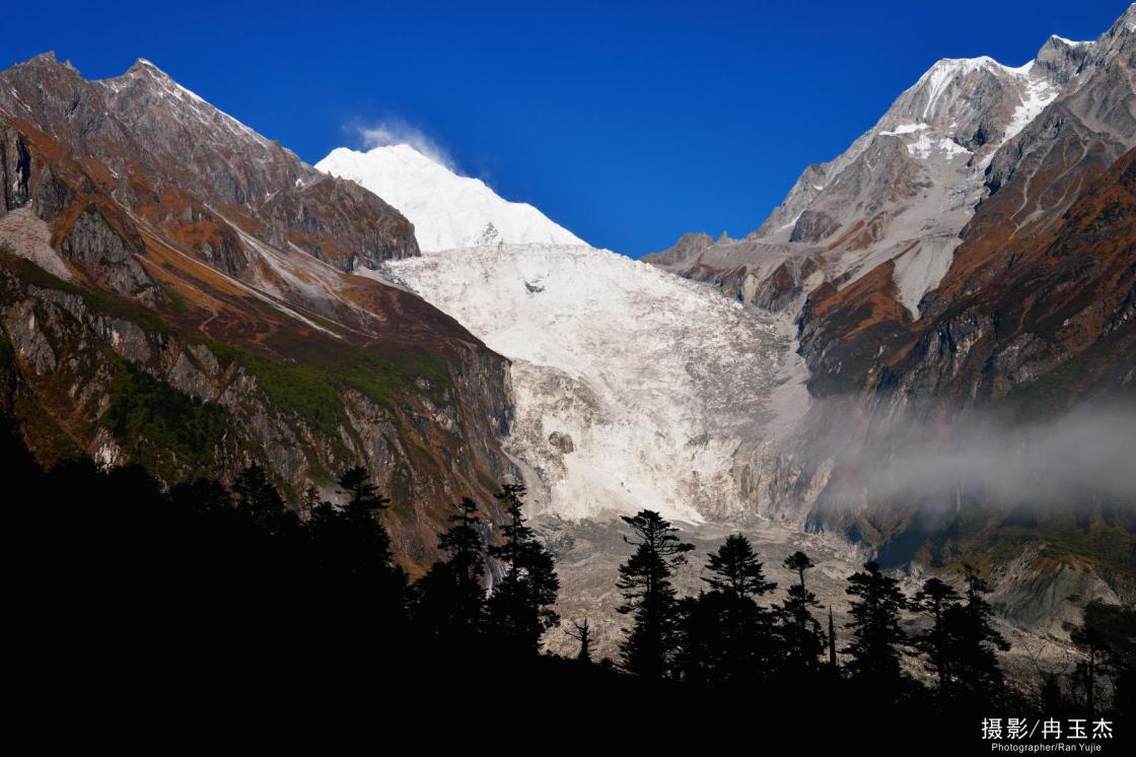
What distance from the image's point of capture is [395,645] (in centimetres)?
4428

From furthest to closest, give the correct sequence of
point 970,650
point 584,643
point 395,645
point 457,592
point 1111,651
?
point 1111,651 < point 584,643 < point 457,592 < point 970,650 < point 395,645

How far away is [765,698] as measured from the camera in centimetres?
4697

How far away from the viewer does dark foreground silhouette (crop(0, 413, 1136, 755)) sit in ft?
106

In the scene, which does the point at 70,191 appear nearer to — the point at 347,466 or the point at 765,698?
the point at 347,466

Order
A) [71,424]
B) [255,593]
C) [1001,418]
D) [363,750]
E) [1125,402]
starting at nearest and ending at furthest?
1. [363,750]
2. [255,593]
3. [71,424]
4. [1125,402]
5. [1001,418]

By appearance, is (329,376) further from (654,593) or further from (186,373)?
(654,593)

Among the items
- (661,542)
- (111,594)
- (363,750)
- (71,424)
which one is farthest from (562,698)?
(71,424)

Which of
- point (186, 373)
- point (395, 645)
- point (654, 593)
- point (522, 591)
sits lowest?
point (395, 645)

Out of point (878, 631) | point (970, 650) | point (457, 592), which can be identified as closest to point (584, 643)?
point (457, 592)

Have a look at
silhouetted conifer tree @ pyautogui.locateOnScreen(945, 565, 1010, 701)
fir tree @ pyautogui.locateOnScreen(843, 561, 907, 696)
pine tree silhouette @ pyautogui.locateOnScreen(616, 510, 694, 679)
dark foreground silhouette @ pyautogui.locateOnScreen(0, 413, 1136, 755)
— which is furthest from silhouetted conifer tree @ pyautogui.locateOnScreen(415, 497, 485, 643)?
silhouetted conifer tree @ pyautogui.locateOnScreen(945, 565, 1010, 701)

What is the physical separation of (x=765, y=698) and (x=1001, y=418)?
148731mm

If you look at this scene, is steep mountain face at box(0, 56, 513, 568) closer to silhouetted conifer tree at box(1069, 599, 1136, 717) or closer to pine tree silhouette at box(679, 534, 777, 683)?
pine tree silhouette at box(679, 534, 777, 683)

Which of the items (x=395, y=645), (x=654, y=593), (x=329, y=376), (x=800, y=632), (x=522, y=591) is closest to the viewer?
(x=395, y=645)

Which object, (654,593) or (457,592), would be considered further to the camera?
(457,592)
